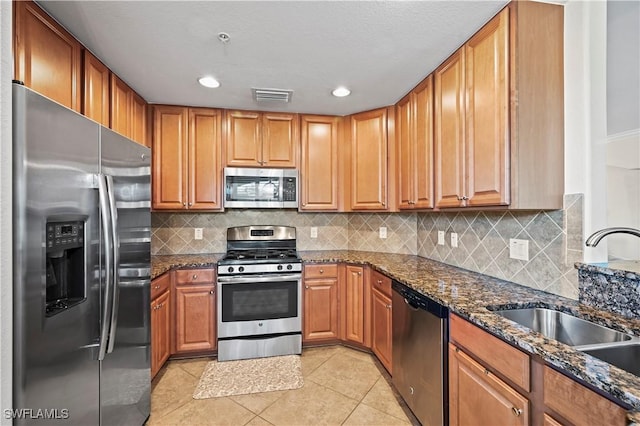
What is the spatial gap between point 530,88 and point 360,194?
172 cm

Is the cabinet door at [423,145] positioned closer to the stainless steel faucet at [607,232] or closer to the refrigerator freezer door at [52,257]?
the stainless steel faucet at [607,232]

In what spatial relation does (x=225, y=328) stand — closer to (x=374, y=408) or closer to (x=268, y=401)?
(x=268, y=401)

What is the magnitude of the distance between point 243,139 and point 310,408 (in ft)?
7.84

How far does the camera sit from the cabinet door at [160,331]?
2.26 m

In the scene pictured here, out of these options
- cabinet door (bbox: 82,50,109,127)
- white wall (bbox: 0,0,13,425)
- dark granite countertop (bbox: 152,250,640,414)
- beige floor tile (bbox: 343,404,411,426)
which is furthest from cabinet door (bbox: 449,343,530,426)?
cabinet door (bbox: 82,50,109,127)

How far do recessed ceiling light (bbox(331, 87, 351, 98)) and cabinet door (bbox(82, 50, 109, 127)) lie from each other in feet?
5.46

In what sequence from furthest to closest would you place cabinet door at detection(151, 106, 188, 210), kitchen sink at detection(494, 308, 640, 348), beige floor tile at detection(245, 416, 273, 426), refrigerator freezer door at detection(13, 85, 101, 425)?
cabinet door at detection(151, 106, 188, 210), beige floor tile at detection(245, 416, 273, 426), kitchen sink at detection(494, 308, 640, 348), refrigerator freezer door at detection(13, 85, 101, 425)

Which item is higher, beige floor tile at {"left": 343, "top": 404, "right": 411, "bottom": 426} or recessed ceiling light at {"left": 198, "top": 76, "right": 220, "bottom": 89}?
recessed ceiling light at {"left": 198, "top": 76, "right": 220, "bottom": 89}

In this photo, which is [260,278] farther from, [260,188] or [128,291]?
[128,291]

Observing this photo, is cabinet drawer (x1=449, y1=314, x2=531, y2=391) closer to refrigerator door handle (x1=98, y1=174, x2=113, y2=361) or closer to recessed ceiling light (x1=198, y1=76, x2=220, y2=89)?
refrigerator door handle (x1=98, y1=174, x2=113, y2=361)

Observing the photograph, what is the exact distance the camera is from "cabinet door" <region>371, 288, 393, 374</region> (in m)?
2.33

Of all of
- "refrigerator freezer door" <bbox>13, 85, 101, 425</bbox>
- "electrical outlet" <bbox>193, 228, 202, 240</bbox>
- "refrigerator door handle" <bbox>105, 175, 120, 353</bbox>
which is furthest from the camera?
"electrical outlet" <bbox>193, 228, 202, 240</bbox>

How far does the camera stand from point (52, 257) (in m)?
1.07

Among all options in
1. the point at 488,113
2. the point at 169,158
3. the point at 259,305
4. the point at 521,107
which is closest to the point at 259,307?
the point at 259,305
